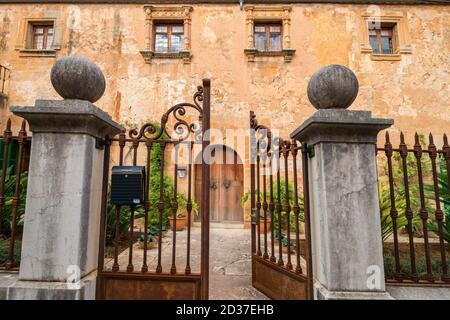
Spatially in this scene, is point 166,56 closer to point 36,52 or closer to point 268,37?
point 268,37

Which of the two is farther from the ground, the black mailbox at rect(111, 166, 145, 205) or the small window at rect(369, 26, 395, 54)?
the small window at rect(369, 26, 395, 54)

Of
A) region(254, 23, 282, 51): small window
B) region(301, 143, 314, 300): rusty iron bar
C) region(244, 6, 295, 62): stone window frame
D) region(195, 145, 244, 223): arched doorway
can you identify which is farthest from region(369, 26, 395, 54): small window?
region(301, 143, 314, 300): rusty iron bar

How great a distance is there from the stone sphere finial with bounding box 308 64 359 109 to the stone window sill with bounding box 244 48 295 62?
7.26 meters

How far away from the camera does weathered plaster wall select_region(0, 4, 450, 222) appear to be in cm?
900

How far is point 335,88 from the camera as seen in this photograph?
88.0 inches

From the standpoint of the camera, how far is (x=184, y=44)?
924 cm

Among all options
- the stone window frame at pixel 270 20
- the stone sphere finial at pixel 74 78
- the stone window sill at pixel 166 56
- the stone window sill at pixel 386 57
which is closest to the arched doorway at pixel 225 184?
the stone window sill at pixel 166 56

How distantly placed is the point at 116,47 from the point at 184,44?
231 centimetres

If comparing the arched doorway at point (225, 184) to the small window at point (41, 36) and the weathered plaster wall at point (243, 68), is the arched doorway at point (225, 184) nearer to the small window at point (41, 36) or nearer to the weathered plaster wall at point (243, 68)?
the weathered plaster wall at point (243, 68)

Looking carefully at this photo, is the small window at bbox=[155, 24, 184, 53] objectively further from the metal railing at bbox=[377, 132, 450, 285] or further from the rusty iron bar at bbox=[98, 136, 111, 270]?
the metal railing at bbox=[377, 132, 450, 285]

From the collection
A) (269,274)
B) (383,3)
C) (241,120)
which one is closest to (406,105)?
(383,3)

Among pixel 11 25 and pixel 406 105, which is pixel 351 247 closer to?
pixel 406 105

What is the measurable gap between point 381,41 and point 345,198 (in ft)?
31.4

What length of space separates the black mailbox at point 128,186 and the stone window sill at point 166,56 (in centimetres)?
744
